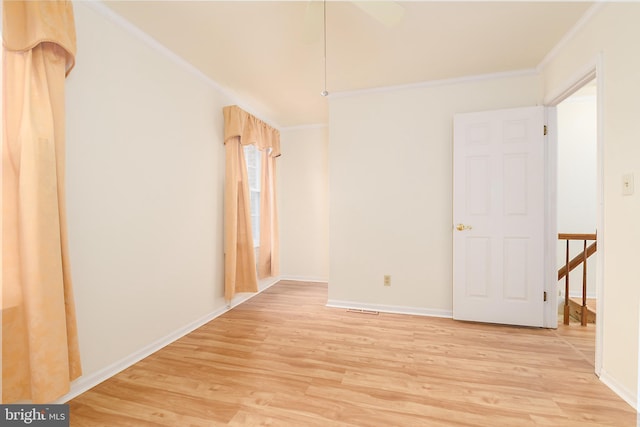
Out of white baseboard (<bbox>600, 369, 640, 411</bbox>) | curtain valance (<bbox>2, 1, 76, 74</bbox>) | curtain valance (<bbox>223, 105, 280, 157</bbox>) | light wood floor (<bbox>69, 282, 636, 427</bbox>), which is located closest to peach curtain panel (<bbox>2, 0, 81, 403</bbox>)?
curtain valance (<bbox>2, 1, 76, 74</bbox>)

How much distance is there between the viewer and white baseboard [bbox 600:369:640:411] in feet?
5.33

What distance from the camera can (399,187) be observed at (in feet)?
10.6

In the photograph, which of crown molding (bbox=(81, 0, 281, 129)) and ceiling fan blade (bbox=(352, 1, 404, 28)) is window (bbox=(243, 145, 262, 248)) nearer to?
crown molding (bbox=(81, 0, 281, 129))

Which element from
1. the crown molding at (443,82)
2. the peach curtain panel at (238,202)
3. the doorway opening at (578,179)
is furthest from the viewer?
the doorway opening at (578,179)

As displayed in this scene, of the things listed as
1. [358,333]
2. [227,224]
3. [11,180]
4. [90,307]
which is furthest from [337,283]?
[11,180]

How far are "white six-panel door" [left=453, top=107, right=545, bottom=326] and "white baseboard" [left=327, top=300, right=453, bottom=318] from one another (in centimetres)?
19

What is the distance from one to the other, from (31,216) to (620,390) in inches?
140

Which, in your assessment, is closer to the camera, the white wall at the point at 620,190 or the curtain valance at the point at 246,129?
the white wall at the point at 620,190

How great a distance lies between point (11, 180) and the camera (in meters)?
1.44

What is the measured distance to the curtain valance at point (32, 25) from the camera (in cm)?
141

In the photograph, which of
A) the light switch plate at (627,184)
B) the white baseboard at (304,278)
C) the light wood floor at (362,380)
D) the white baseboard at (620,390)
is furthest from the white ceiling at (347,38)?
the white baseboard at (304,278)

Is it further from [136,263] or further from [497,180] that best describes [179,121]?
[497,180]

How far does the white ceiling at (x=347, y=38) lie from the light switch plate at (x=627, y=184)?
125cm

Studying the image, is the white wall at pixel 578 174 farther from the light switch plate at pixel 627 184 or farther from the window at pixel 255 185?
the window at pixel 255 185
